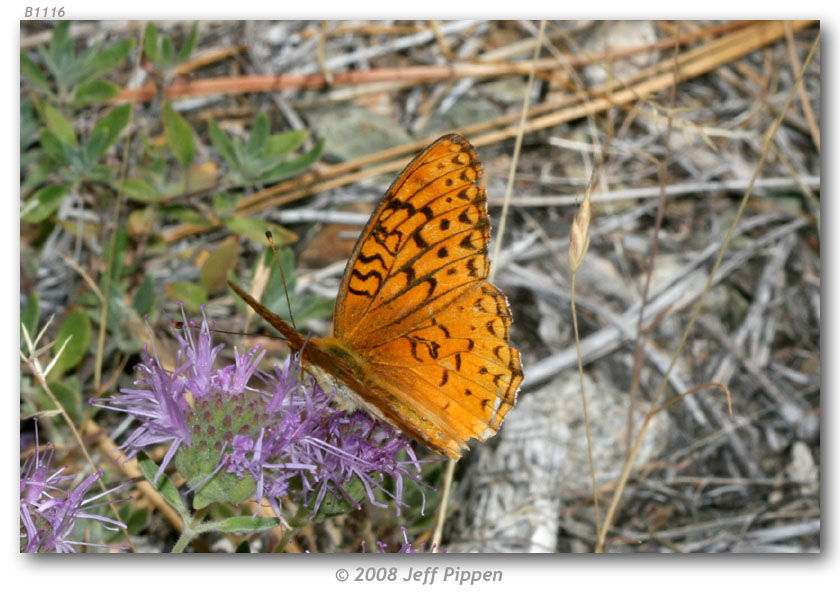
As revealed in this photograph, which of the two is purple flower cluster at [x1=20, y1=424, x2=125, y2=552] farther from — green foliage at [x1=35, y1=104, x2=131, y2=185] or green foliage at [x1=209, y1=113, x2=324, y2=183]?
green foliage at [x1=209, y1=113, x2=324, y2=183]

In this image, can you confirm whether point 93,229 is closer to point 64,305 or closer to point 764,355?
point 64,305

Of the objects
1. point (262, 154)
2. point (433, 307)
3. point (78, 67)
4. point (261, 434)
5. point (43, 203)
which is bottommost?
point (261, 434)

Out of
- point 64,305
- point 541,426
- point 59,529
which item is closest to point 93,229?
point 64,305

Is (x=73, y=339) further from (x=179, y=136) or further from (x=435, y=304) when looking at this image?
(x=435, y=304)

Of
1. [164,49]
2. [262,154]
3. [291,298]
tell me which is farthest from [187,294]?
[164,49]

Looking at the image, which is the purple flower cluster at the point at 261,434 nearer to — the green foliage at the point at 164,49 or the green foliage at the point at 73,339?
the green foliage at the point at 73,339

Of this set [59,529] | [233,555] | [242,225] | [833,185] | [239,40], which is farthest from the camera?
[239,40]

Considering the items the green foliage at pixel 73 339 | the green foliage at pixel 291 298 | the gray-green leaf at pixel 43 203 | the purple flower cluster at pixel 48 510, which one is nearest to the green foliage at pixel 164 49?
the gray-green leaf at pixel 43 203

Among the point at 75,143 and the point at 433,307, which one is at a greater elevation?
the point at 75,143
